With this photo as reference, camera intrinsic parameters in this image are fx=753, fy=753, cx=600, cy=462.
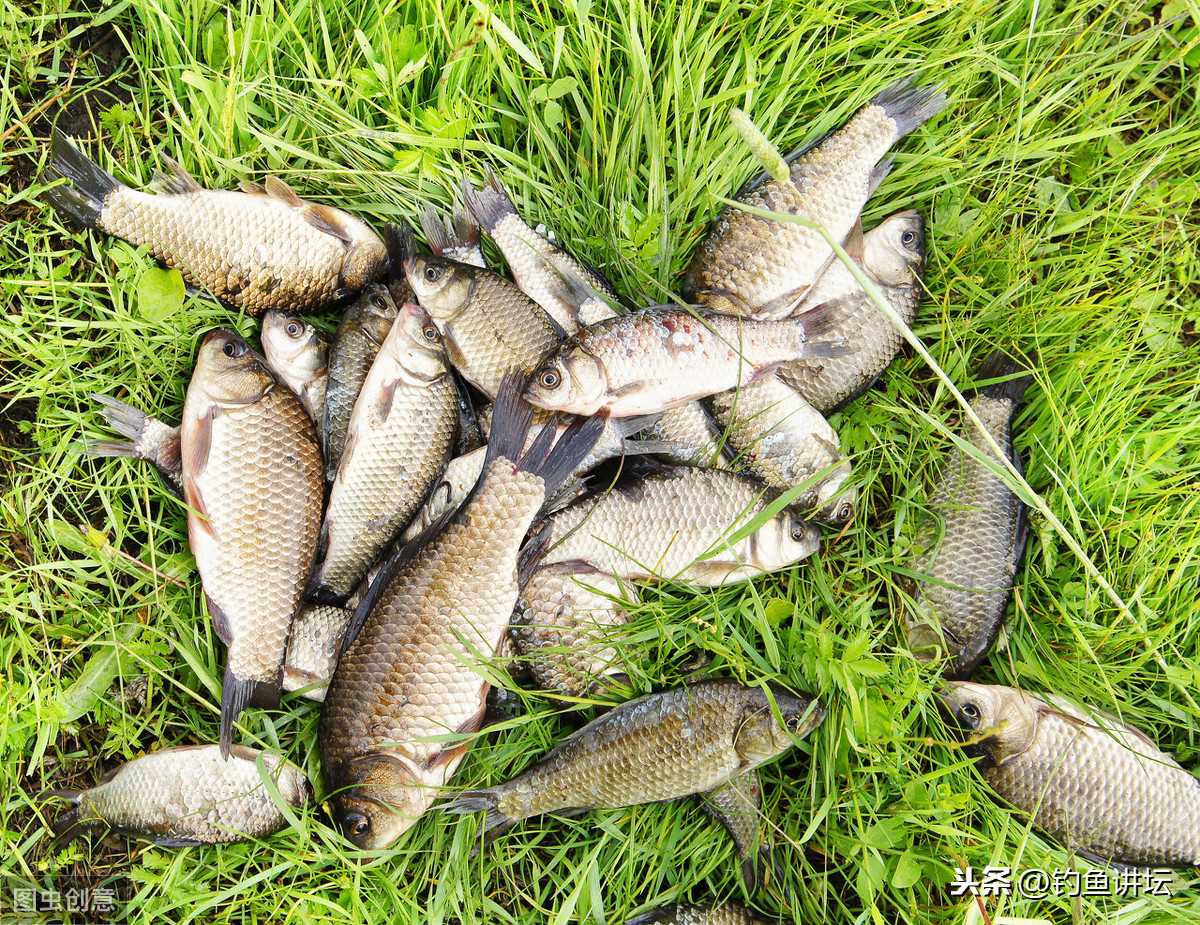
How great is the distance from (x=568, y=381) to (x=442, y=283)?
2.09ft

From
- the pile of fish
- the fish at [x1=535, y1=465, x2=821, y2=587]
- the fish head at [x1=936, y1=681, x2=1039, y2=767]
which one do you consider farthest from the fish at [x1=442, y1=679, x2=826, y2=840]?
the fish head at [x1=936, y1=681, x2=1039, y2=767]

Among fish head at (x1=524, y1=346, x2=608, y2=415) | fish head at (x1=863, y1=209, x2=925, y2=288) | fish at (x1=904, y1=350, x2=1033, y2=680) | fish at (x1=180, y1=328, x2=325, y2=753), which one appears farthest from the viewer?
fish head at (x1=863, y1=209, x2=925, y2=288)

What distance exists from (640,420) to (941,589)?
1.36 m

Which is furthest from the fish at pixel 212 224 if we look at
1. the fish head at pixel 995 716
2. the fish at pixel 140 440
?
the fish head at pixel 995 716

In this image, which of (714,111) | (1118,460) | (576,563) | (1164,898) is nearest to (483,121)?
(714,111)

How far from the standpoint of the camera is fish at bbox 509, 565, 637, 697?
2695 mm

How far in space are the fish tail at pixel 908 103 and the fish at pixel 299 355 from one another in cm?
236

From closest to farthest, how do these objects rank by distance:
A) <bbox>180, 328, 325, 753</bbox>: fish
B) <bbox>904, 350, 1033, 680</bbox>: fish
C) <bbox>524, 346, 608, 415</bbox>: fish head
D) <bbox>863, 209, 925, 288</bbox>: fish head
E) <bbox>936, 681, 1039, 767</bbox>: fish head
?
<bbox>524, 346, 608, 415</bbox>: fish head
<bbox>180, 328, 325, 753</bbox>: fish
<bbox>936, 681, 1039, 767</bbox>: fish head
<bbox>904, 350, 1033, 680</bbox>: fish
<bbox>863, 209, 925, 288</bbox>: fish head

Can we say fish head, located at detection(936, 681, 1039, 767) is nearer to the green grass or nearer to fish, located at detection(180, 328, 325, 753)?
the green grass

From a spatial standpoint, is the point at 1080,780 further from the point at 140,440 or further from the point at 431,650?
the point at 140,440

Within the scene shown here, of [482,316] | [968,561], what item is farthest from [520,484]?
[968,561]

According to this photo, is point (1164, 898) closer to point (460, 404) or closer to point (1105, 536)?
point (1105, 536)

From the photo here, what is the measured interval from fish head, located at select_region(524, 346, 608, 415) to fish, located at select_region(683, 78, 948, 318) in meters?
0.64

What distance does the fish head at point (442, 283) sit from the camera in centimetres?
272
